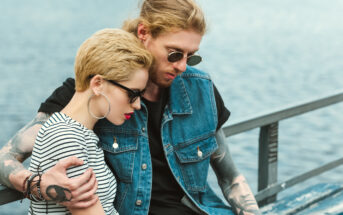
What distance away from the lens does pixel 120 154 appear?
8.35ft

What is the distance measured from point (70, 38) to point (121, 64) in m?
27.1

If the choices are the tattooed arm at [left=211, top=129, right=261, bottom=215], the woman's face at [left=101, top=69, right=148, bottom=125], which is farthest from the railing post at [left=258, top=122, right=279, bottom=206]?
the woman's face at [left=101, top=69, right=148, bottom=125]

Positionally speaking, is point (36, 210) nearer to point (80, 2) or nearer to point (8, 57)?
point (8, 57)

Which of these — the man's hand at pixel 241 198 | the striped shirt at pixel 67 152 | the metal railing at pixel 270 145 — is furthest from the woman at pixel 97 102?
the metal railing at pixel 270 145

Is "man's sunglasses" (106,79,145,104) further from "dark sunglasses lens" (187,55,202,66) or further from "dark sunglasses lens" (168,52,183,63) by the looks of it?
"dark sunglasses lens" (187,55,202,66)

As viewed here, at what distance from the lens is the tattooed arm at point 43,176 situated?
6.96ft

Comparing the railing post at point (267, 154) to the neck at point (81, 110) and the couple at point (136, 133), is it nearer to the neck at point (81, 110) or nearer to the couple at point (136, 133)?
the couple at point (136, 133)

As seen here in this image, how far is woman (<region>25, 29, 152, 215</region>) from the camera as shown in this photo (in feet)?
7.15

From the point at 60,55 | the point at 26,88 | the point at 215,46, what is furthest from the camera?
the point at 215,46

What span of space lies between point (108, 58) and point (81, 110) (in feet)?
0.78

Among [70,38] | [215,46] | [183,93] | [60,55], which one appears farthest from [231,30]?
[183,93]

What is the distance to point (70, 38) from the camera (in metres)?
28.7

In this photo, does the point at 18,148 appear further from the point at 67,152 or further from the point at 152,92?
the point at 152,92

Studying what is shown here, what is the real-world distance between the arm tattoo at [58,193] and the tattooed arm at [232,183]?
983 mm
